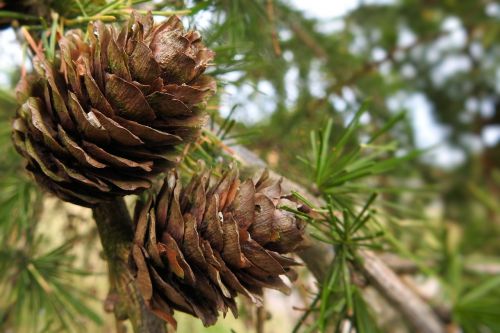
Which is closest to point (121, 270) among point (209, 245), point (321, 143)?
point (209, 245)

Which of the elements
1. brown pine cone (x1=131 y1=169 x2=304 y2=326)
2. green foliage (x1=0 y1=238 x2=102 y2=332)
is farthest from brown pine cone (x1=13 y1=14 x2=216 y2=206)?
green foliage (x1=0 y1=238 x2=102 y2=332)

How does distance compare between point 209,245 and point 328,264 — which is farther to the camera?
point 328,264

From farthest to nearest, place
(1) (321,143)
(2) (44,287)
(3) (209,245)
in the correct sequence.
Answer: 1. (2) (44,287)
2. (1) (321,143)
3. (3) (209,245)

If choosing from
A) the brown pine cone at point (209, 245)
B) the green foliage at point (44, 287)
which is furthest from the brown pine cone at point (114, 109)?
the green foliage at point (44, 287)

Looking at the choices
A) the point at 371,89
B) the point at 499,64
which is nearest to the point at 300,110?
the point at 371,89

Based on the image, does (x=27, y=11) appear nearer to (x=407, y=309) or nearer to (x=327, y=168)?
(x=327, y=168)

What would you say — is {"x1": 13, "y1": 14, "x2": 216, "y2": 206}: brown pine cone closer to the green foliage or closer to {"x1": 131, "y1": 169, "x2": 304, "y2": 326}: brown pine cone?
{"x1": 131, "y1": 169, "x2": 304, "y2": 326}: brown pine cone

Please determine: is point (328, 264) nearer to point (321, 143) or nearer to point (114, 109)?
point (321, 143)
